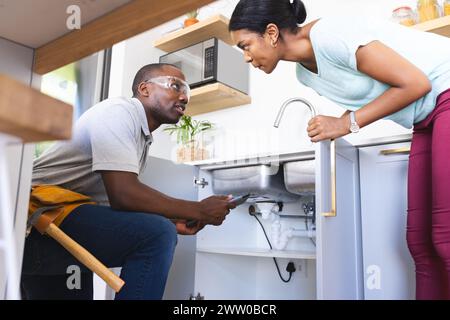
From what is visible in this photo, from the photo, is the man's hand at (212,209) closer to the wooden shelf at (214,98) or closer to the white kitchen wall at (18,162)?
the white kitchen wall at (18,162)

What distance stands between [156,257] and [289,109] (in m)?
1.29

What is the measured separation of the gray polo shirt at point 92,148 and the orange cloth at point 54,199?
85 mm

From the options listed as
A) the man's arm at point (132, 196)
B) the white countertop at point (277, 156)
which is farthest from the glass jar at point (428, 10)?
the man's arm at point (132, 196)

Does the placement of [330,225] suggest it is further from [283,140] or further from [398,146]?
[283,140]

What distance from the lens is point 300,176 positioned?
4.90ft

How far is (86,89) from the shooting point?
2.05 meters

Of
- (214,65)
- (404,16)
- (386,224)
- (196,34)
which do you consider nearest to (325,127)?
(386,224)

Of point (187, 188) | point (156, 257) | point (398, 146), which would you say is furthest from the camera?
point (187, 188)

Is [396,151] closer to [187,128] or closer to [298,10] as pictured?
[298,10]

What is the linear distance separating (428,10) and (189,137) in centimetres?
123

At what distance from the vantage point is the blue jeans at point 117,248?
0.83m

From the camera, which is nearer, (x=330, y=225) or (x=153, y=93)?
(x=330, y=225)

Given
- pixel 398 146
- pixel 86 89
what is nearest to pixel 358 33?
pixel 398 146
